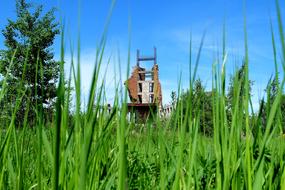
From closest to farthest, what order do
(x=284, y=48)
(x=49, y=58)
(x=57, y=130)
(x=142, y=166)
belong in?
(x=57, y=130)
(x=284, y=48)
(x=142, y=166)
(x=49, y=58)

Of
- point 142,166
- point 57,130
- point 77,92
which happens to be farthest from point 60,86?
point 142,166

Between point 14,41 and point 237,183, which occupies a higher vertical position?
point 14,41

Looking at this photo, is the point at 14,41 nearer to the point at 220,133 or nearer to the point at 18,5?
the point at 18,5

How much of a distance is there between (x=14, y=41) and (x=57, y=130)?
21.2m

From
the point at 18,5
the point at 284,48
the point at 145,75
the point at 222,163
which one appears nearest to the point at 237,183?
the point at 222,163

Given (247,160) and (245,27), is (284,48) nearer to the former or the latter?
(245,27)

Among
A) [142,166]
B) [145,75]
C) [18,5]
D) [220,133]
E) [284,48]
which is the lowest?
[142,166]

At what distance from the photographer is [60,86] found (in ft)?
2.16

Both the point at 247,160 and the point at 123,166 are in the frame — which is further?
the point at 247,160

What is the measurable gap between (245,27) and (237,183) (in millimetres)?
328

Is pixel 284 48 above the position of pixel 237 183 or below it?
above

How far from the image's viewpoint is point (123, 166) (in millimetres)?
532

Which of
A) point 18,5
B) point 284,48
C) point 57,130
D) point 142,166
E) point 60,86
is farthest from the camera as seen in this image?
point 18,5

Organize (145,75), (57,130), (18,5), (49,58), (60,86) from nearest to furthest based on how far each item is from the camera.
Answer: (57,130) < (60,86) < (18,5) < (49,58) < (145,75)
